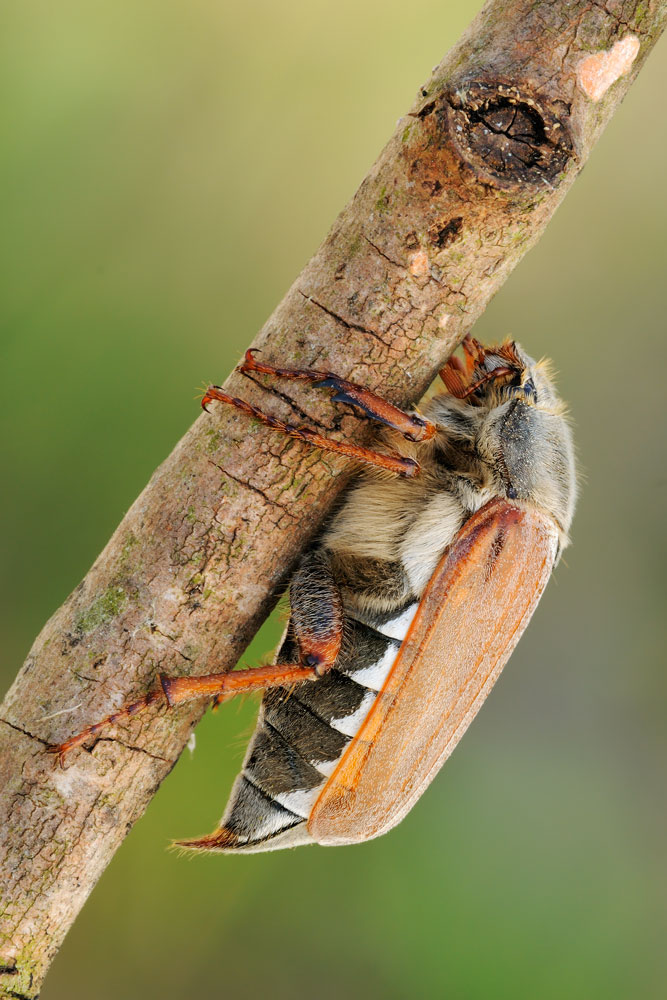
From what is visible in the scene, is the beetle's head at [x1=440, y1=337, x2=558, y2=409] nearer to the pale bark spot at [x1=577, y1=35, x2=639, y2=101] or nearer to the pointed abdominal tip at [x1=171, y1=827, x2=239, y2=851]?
the pale bark spot at [x1=577, y1=35, x2=639, y2=101]

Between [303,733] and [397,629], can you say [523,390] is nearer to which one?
[397,629]

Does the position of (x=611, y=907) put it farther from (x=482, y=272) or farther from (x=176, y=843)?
(x=482, y=272)

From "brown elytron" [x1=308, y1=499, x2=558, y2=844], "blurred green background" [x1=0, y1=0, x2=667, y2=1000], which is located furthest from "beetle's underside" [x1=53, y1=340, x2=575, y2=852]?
"blurred green background" [x1=0, y1=0, x2=667, y2=1000]

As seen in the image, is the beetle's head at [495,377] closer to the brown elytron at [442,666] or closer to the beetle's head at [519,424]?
the beetle's head at [519,424]

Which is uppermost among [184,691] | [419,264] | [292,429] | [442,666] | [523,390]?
[523,390]

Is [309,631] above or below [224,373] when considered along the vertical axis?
below

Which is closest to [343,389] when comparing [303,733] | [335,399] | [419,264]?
[335,399]

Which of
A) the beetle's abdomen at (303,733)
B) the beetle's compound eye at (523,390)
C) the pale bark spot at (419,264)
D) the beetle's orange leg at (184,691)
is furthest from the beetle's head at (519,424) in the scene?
the beetle's orange leg at (184,691)
